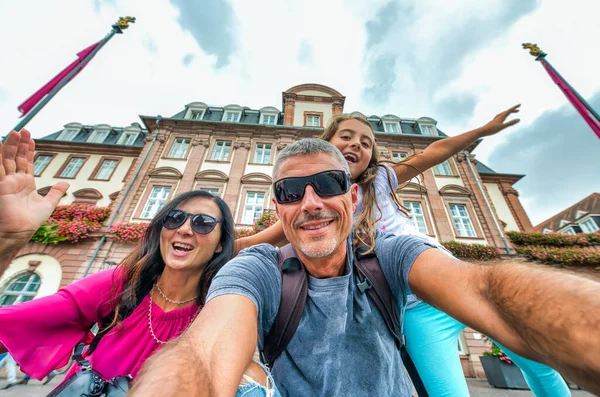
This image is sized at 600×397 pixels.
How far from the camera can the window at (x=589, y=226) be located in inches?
675

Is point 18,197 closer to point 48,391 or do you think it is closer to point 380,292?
point 380,292

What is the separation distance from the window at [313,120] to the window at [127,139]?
1283 cm

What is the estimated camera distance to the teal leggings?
1571 millimetres

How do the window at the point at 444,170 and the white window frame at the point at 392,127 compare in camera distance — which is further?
the white window frame at the point at 392,127

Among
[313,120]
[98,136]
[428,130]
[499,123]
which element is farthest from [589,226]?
[98,136]

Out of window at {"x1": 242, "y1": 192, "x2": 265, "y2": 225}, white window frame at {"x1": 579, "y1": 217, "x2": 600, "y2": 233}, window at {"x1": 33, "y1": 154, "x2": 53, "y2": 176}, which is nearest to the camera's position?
window at {"x1": 242, "y1": 192, "x2": 265, "y2": 225}

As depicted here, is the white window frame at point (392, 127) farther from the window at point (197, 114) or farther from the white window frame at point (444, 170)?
the window at point (197, 114)

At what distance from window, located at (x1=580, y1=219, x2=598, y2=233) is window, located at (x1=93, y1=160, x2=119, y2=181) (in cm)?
3437

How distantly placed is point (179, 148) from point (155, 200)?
374 cm

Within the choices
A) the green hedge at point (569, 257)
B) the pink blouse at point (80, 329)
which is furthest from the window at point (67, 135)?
the green hedge at point (569, 257)

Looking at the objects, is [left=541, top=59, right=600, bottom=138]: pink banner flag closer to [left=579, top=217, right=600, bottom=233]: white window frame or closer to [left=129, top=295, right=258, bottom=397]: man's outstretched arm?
[left=129, top=295, right=258, bottom=397]: man's outstretched arm

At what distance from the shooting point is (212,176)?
491 inches

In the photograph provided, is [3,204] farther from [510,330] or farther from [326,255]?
[510,330]

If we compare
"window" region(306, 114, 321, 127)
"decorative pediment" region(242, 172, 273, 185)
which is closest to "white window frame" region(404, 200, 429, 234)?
"window" region(306, 114, 321, 127)
